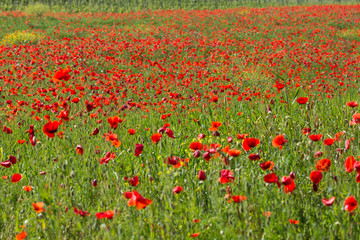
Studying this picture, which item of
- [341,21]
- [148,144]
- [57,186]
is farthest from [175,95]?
[341,21]

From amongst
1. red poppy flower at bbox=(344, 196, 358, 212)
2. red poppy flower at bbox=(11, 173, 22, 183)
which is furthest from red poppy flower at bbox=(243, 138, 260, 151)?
→ red poppy flower at bbox=(11, 173, 22, 183)

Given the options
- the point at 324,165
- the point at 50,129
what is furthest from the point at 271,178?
the point at 50,129

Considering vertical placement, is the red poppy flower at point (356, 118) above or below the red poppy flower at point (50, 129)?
below

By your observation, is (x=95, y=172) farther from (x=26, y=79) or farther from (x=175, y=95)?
(x=26, y=79)

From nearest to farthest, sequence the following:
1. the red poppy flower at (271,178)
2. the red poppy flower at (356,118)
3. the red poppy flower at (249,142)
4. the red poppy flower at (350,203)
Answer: the red poppy flower at (350,203) → the red poppy flower at (271,178) → the red poppy flower at (249,142) → the red poppy flower at (356,118)

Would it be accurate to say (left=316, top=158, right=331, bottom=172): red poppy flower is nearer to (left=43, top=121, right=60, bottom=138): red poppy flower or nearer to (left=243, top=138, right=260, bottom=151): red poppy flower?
(left=243, top=138, right=260, bottom=151): red poppy flower

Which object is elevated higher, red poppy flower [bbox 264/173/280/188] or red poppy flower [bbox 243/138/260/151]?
red poppy flower [bbox 243/138/260/151]

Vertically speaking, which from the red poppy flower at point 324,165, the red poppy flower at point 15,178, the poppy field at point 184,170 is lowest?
the poppy field at point 184,170

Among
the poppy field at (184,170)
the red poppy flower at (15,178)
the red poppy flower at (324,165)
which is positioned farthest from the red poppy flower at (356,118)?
the red poppy flower at (15,178)

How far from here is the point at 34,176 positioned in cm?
276

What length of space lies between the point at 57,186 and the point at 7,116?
10.3ft

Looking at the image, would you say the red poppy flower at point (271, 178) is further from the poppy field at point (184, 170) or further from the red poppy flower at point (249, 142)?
the red poppy flower at point (249, 142)

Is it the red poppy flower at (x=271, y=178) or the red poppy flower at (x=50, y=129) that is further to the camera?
the red poppy flower at (x=50, y=129)

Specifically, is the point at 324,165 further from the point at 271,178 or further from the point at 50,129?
the point at 50,129
